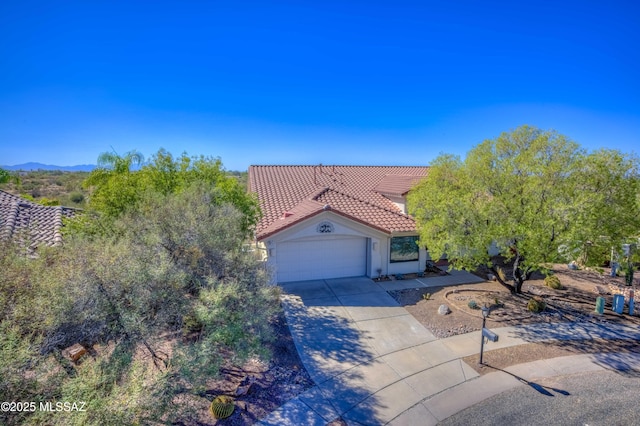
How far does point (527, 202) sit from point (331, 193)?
10055 mm

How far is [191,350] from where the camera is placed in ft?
20.4

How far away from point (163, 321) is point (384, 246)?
1236cm

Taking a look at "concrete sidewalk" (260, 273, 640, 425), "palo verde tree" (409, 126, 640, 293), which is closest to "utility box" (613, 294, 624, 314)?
"concrete sidewalk" (260, 273, 640, 425)

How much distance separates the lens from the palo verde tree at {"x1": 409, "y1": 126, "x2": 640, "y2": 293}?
1102 cm

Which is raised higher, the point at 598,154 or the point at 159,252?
the point at 598,154

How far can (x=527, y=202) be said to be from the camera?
1235cm

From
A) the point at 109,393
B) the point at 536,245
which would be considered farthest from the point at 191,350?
the point at 536,245

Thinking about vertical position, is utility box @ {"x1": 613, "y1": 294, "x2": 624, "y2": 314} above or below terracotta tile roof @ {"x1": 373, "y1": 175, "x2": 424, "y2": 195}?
below

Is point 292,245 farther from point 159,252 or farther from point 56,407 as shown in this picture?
point 56,407

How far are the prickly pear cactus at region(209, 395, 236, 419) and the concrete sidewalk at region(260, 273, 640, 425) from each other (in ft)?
2.91

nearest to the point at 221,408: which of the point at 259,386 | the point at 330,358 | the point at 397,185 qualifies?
the point at 259,386

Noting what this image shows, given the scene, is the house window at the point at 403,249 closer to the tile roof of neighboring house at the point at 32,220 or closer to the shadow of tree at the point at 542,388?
the shadow of tree at the point at 542,388

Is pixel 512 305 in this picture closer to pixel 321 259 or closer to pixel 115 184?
pixel 321 259

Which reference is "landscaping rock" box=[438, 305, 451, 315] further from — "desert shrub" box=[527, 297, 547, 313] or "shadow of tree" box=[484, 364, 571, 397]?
"shadow of tree" box=[484, 364, 571, 397]
